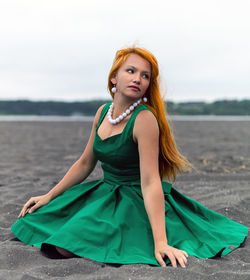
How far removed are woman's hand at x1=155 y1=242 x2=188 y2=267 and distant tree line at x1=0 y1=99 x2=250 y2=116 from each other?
152 ft

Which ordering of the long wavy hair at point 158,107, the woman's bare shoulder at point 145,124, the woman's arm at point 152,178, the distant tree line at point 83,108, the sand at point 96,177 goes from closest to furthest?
the sand at point 96,177, the woman's arm at point 152,178, the woman's bare shoulder at point 145,124, the long wavy hair at point 158,107, the distant tree line at point 83,108

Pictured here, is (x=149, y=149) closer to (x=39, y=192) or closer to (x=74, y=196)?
(x=74, y=196)

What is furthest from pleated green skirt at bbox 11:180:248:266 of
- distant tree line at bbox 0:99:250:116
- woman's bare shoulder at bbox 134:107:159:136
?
distant tree line at bbox 0:99:250:116

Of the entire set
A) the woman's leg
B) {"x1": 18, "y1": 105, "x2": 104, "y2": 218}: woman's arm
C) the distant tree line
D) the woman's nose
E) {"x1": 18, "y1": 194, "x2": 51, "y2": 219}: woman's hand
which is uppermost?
the woman's nose

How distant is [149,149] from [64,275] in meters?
0.99

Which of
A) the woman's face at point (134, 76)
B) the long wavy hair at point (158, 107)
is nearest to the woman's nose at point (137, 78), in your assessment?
the woman's face at point (134, 76)

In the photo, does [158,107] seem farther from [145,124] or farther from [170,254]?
[170,254]

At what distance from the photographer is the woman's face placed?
2.40 metres

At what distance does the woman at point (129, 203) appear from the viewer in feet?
7.39

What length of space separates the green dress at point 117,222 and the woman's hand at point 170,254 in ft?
0.18

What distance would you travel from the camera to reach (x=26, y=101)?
2240 inches

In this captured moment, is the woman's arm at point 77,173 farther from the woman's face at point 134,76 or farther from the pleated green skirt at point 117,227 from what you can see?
the woman's face at point 134,76

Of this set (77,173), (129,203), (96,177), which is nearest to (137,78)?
(129,203)

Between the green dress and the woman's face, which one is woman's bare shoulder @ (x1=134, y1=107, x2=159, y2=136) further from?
the woman's face
